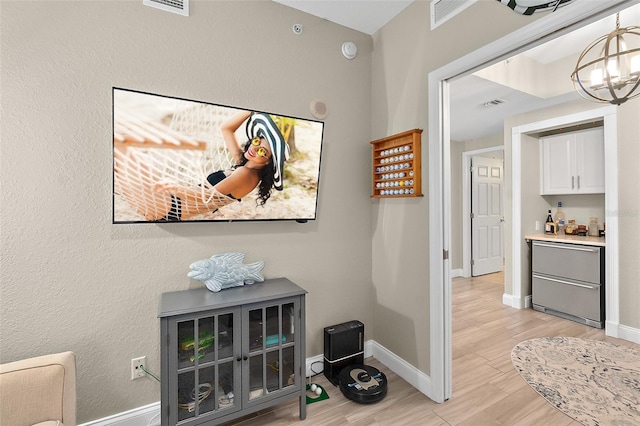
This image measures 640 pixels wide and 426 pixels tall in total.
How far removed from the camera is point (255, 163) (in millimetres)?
1991

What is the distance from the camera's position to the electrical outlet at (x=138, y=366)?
180cm

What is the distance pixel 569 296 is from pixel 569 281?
170 mm

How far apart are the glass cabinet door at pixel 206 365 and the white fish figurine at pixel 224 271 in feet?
0.83

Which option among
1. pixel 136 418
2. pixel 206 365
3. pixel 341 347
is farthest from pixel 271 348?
pixel 136 418

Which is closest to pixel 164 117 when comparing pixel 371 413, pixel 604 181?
pixel 371 413

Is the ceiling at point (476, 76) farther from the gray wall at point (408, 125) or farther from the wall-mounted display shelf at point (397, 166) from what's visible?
the wall-mounted display shelf at point (397, 166)

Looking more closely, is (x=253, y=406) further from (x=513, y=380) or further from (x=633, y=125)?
(x=633, y=125)

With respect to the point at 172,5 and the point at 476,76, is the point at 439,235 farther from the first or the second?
the point at 172,5

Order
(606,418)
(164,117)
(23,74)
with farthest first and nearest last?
(606,418)
(164,117)
(23,74)

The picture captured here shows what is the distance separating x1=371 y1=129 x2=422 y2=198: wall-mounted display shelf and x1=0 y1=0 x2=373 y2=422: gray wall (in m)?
0.68

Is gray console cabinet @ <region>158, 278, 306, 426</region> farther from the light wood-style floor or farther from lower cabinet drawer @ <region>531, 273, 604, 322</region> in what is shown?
lower cabinet drawer @ <region>531, 273, 604, 322</region>

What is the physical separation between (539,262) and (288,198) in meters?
3.43

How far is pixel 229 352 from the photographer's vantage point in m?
1.73

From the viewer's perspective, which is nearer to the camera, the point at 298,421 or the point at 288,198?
the point at 298,421
